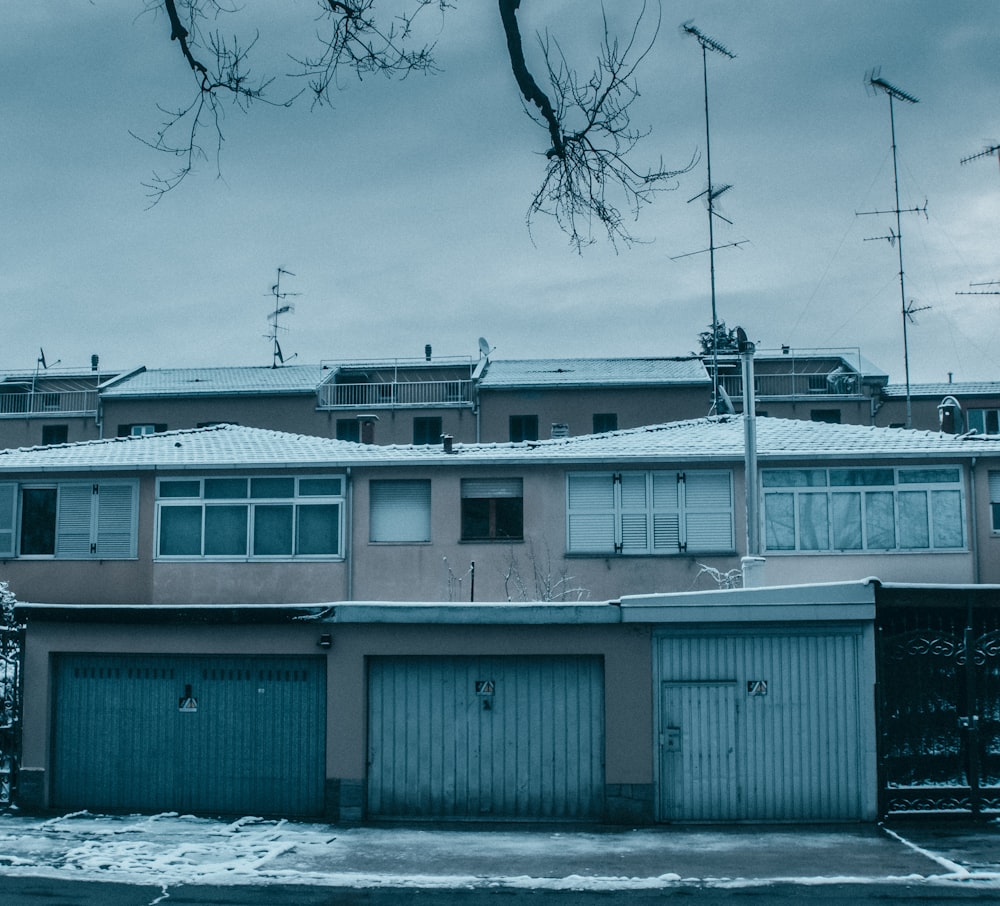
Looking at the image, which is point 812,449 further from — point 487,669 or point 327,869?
point 327,869

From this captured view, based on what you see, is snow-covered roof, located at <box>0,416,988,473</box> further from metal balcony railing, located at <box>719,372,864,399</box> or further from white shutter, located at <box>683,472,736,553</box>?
metal balcony railing, located at <box>719,372,864,399</box>

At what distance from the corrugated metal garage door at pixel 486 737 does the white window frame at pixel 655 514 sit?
21.0 feet

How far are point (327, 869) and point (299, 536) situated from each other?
10.4m

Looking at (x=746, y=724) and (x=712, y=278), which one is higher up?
(x=712, y=278)

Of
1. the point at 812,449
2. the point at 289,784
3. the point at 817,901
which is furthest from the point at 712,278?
the point at 817,901

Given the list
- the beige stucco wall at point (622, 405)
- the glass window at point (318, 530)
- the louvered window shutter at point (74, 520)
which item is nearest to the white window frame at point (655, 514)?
the glass window at point (318, 530)

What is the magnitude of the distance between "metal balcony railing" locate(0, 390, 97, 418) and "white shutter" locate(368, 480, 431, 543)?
2266cm

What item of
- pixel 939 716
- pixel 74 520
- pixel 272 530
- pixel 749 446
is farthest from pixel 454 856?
pixel 74 520

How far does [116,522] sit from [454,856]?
1219cm

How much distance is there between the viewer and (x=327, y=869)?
1332 centimetres

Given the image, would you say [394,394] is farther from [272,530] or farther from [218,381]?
[272,530]

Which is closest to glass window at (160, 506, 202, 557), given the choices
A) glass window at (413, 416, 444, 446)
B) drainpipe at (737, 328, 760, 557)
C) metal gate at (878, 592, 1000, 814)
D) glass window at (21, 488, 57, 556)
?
glass window at (21, 488, 57, 556)

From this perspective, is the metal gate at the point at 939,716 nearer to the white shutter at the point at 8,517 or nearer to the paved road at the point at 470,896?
the paved road at the point at 470,896

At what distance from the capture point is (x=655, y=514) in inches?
894
